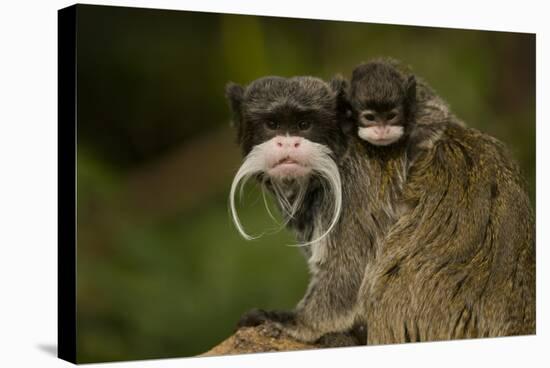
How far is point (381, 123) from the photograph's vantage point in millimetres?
5582

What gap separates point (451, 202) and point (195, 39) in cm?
173

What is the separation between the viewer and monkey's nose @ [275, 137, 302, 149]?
218 inches

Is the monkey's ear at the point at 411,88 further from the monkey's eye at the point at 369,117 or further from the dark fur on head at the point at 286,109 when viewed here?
the dark fur on head at the point at 286,109

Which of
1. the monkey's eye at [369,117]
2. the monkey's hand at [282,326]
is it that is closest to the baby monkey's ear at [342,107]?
the monkey's eye at [369,117]

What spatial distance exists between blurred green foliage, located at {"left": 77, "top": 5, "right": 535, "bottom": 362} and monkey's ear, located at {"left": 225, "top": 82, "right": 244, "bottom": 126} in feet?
0.34

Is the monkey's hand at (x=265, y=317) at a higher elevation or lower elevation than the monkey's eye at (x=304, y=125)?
lower

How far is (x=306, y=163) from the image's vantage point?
557 cm

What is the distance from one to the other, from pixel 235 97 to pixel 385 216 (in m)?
1.08

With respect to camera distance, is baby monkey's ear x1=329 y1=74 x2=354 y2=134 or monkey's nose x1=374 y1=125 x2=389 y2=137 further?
baby monkey's ear x1=329 y1=74 x2=354 y2=134

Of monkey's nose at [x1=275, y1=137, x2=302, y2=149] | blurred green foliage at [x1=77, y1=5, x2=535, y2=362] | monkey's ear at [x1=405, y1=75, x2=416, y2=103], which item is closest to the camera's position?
blurred green foliage at [x1=77, y1=5, x2=535, y2=362]

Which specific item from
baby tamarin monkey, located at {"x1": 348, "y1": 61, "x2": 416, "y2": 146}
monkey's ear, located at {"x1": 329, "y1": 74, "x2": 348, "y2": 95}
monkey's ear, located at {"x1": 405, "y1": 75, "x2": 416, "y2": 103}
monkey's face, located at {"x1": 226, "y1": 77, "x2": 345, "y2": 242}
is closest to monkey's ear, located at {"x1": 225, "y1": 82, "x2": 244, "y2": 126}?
monkey's face, located at {"x1": 226, "y1": 77, "x2": 345, "y2": 242}

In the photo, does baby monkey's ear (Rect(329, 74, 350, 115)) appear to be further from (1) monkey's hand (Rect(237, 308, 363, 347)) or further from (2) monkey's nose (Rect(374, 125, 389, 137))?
(1) monkey's hand (Rect(237, 308, 363, 347))

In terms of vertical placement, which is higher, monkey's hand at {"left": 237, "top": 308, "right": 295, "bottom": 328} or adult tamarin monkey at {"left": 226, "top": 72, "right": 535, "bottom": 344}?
adult tamarin monkey at {"left": 226, "top": 72, "right": 535, "bottom": 344}

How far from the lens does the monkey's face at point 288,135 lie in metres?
5.55
